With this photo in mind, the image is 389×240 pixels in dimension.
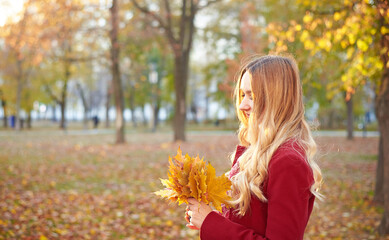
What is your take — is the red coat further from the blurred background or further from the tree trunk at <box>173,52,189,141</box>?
→ the tree trunk at <box>173,52,189,141</box>

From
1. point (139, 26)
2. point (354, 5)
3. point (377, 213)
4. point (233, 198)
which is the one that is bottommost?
point (377, 213)

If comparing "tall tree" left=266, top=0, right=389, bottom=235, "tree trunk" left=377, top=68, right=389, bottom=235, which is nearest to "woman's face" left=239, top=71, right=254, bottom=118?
"tall tree" left=266, top=0, right=389, bottom=235

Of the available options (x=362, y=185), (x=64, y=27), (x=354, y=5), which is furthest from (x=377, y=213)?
(x=64, y=27)

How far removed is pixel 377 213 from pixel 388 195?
1.91 metres

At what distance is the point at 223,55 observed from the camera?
99.7 feet

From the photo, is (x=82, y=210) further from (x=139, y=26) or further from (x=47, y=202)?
(x=139, y=26)

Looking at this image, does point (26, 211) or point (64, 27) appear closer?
point (26, 211)

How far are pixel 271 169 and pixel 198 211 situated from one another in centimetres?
46

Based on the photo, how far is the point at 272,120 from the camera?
6.46ft

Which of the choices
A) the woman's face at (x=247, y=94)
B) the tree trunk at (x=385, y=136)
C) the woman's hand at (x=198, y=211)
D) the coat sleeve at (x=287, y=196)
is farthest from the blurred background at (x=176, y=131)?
the woman's hand at (x=198, y=211)

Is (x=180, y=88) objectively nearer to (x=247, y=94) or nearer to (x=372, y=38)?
(x=372, y=38)

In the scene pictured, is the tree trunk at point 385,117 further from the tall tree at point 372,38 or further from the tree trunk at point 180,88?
the tree trunk at point 180,88

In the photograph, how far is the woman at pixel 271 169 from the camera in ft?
5.84

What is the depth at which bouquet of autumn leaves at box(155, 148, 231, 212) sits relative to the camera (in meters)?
1.97
